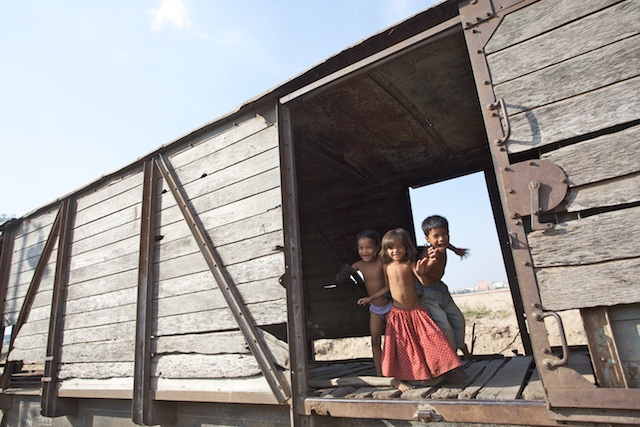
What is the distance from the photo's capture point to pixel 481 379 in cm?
296

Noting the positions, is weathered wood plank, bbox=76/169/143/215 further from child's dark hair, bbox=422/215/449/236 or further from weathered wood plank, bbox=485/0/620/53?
weathered wood plank, bbox=485/0/620/53

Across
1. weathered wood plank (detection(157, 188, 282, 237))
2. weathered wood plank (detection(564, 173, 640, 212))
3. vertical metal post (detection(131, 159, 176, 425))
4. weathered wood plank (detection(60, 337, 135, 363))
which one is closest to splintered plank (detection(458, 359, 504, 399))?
weathered wood plank (detection(564, 173, 640, 212))

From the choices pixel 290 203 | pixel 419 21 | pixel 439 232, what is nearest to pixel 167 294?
pixel 290 203

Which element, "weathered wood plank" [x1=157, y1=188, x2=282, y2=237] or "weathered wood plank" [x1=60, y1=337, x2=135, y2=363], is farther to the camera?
"weathered wood plank" [x1=60, y1=337, x2=135, y2=363]

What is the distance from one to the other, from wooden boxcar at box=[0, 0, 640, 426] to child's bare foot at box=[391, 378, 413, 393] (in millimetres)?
92

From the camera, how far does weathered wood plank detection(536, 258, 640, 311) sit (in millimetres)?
1883

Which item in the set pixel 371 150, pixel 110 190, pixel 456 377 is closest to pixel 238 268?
pixel 456 377

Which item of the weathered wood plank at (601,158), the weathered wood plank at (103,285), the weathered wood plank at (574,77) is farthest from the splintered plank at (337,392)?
the weathered wood plank at (103,285)

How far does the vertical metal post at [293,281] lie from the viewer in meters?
2.88

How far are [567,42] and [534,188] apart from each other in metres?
0.92

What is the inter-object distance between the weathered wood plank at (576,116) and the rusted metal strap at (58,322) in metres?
5.41

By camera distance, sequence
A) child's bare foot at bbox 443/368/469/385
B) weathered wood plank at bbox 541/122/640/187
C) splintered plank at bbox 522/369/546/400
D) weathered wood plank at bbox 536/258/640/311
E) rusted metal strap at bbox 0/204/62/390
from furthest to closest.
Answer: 1. rusted metal strap at bbox 0/204/62/390
2. child's bare foot at bbox 443/368/469/385
3. splintered plank at bbox 522/369/546/400
4. weathered wood plank at bbox 541/122/640/187
5. weathered wood plank at bbox 536/258/640/311

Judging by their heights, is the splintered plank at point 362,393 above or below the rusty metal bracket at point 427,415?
above

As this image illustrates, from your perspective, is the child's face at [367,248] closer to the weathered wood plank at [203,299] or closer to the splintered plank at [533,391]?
the weathered wood plank at [203,299]
